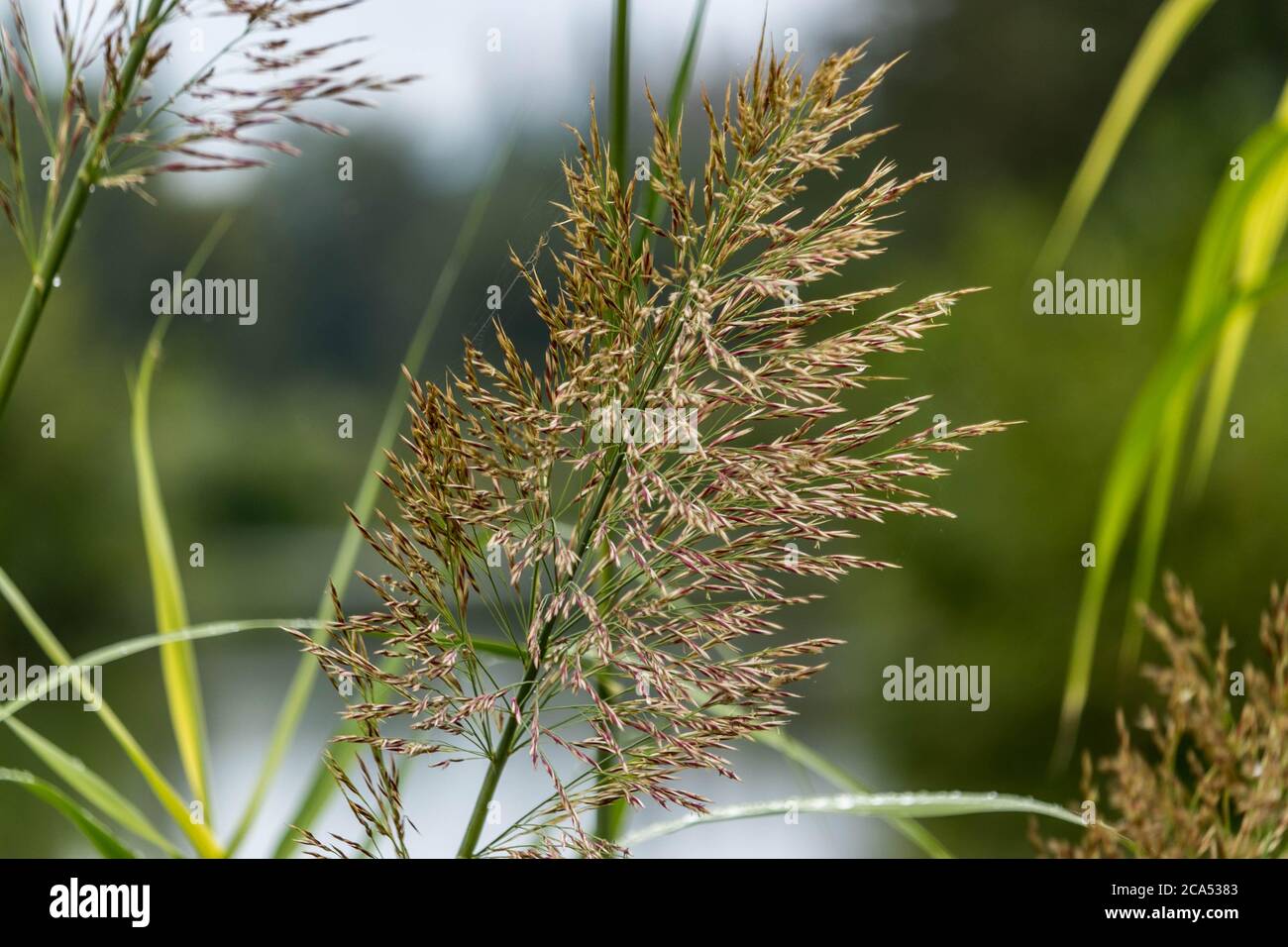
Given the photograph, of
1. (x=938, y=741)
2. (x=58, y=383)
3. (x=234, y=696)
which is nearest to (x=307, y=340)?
(x=58, y=383)

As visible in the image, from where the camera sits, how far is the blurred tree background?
3918mm

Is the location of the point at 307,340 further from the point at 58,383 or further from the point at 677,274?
the point at 677,274

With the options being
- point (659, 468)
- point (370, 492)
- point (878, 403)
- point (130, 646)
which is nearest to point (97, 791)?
point (130, 646)

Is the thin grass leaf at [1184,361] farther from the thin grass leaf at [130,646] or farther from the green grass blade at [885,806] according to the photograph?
the thin grass leaf at [130,646]

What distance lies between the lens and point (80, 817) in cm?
41

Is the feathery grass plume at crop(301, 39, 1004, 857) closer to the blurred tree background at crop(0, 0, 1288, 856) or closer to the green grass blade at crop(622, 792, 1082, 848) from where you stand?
the green grass blade at crop(622, 792, 1082, 848)

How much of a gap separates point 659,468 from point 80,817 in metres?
0.25

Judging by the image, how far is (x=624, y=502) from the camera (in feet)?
1.13

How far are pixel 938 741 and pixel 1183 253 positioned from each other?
2.23m

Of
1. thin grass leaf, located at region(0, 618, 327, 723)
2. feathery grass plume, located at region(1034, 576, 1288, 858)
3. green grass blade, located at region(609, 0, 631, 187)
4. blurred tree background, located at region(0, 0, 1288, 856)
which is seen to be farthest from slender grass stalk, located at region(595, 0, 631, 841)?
blurred tree background, located at region(0, 0, 1288, 856)

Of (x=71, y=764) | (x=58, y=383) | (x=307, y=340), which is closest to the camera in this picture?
(x=71, y=764)

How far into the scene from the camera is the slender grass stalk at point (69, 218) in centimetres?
36

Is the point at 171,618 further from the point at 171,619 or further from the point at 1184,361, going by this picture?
the point at 1184,361

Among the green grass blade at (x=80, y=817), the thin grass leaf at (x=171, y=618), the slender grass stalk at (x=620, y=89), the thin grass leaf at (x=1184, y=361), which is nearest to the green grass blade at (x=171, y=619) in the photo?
the thin grass leaf at (x=171, y=618)
